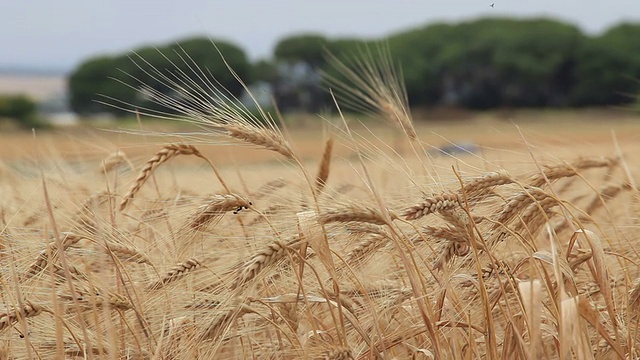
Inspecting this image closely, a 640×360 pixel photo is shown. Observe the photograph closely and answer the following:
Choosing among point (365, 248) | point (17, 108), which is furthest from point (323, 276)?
point (17, 108)

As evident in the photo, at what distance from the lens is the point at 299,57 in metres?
64.9

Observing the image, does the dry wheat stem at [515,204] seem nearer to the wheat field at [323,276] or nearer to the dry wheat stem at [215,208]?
the wheat field at [323,276]

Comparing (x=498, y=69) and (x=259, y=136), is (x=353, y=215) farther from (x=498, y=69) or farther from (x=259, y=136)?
(x=498, y=69)

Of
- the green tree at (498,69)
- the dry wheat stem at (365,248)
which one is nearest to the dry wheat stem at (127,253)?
the dry wheat stem at (365,248)

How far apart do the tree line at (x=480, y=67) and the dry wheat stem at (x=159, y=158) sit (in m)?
47.9

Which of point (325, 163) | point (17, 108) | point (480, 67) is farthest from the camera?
point (17, 108)

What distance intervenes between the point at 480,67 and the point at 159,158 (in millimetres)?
59428

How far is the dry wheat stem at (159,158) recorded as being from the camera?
2.04 meters

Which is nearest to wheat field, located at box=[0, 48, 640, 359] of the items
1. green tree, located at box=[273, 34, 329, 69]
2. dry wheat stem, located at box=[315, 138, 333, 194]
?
dry wheat stem, located at box=[315, 138, 333, 194]

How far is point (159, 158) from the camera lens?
6.70ft

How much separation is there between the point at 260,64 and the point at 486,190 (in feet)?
201

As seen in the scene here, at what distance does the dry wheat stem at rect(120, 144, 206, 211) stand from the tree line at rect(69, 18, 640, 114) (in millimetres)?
47909

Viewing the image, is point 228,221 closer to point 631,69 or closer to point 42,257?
point 42,257

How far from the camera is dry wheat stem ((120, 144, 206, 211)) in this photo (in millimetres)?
2037
